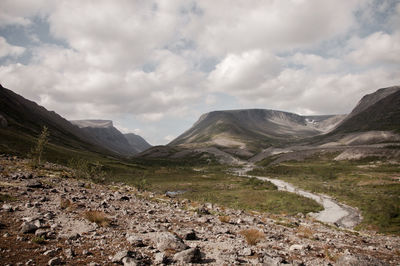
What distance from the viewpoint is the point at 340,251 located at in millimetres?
15969

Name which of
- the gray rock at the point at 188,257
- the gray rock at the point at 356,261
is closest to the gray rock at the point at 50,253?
the gray rock at the point at 188,257

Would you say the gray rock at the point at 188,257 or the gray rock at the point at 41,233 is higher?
the gray rock at the point at 41,233

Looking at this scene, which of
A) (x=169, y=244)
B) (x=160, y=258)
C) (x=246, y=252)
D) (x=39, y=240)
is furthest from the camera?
(x=246, y=252)

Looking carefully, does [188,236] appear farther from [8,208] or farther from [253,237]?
[8,208]

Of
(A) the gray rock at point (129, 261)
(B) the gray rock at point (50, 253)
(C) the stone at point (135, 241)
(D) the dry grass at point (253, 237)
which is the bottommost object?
(D) the dry grass at point (253, 237)

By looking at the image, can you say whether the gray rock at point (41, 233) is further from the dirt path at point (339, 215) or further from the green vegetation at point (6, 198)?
the dirt path at point (339, 215)

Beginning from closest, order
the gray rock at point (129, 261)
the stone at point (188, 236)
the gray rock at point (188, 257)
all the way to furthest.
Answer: the gray rock at point (129, 261) < the gray rock at point (188, 257) < the stone at point (188, 236)

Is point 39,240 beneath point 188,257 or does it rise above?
above

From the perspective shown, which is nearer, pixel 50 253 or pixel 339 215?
pixel 50 253

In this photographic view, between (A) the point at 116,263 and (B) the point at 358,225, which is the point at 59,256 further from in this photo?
(B) the point at 358,225

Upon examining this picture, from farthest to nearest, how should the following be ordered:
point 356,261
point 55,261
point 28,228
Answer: point 28,228 < point 356,261 < point 55,261

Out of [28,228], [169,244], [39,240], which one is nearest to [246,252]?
[169,244]

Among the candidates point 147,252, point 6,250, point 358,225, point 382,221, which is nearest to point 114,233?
point 147,252

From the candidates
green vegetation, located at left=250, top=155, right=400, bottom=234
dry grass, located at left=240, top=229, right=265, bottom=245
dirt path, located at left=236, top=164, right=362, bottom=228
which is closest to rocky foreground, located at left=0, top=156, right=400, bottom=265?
dry grass, located at left=240, top=229, right=265, bottom=245
